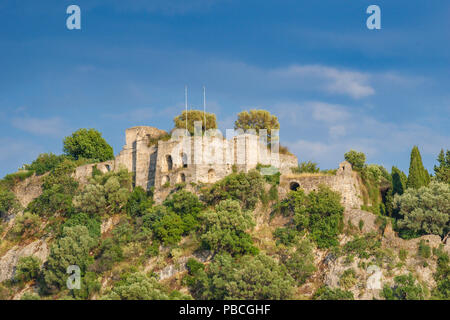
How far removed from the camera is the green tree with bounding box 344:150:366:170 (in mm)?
41688

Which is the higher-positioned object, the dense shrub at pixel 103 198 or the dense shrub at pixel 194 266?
the dense shrub at pixel 103 198

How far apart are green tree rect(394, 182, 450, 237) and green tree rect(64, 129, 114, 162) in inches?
1098

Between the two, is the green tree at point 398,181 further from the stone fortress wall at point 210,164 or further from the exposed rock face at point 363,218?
the exposed rock face at point 363,218

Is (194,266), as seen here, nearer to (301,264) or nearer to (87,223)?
(301,264)

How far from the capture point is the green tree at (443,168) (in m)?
40.5

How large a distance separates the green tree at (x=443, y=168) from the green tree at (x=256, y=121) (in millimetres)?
12715

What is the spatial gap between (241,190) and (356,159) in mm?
8140


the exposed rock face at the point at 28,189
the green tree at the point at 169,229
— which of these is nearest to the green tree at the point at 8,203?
the exposed rock face at the point at 28,189

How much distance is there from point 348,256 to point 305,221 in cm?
350

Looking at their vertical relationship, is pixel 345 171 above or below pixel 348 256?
above

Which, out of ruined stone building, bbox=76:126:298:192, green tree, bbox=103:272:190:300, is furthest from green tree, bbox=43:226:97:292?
ruined stone building, bbox=76:126:298:192
